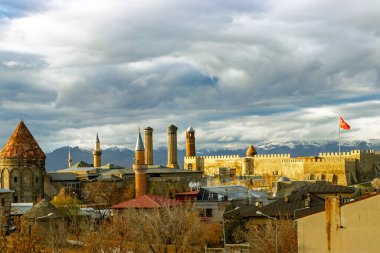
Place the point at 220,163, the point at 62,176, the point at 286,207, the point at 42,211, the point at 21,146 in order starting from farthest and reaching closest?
the point at 220,163 → the point at 62,176 → the point at 21,146 → the point at 42,211 → the point at 286,207

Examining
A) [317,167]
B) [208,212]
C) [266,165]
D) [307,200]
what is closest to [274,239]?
[307,200]

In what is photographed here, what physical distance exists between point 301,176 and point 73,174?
3017cm

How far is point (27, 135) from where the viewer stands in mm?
80312

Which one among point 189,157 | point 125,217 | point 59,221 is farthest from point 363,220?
point 189,157

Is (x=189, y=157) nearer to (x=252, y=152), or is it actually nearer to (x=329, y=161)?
(x=252, y=152)

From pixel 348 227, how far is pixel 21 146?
185ft

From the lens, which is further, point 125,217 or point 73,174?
point 73,174

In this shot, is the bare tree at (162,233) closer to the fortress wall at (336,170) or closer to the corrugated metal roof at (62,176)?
the corrugated metal roof at (62,176)

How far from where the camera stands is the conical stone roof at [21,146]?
78.2 meters

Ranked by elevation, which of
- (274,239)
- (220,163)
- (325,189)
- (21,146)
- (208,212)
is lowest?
(208,212)

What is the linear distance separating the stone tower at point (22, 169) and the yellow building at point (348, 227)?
52.1 metres

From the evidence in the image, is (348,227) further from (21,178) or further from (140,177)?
(21,178)

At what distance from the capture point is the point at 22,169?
3063 inches

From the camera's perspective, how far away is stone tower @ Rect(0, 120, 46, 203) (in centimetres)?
7725
